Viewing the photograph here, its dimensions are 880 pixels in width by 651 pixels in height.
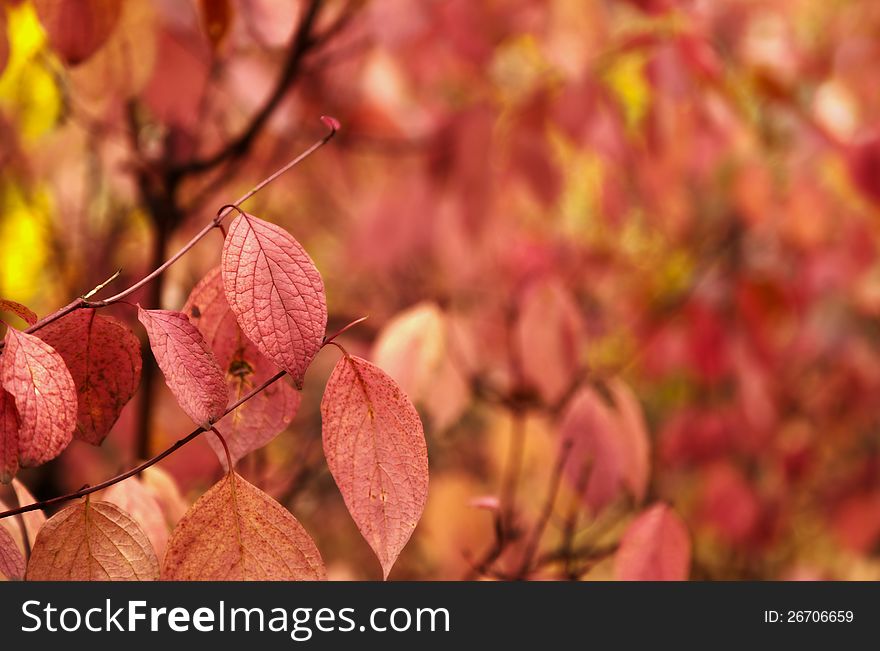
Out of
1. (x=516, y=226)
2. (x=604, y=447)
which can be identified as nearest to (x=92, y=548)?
(x=604, y=447)

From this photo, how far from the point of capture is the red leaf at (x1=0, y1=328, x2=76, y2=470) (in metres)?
0.37

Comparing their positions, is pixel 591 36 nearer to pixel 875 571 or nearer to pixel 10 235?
pixel 10 235

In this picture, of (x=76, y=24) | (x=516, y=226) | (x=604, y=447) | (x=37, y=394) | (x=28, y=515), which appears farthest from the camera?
(x=516, y=226)

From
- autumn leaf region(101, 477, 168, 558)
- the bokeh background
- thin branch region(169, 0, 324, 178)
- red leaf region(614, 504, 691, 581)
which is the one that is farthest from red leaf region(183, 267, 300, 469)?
thin branch region(169, 0, 324, 178)

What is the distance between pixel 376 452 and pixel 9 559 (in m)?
0.17

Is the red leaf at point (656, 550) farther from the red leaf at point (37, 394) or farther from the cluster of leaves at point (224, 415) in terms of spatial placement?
the red leaf at point (37, 394)

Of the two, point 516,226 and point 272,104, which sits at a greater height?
point 516,226

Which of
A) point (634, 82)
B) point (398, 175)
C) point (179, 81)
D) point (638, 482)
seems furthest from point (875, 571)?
point (179, 81)

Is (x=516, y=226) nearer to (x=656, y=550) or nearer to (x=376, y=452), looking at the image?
(x=656, y=550)

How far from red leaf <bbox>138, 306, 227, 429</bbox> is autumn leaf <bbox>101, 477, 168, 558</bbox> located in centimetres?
18

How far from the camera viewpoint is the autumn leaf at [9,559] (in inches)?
15.7

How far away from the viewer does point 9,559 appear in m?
Answer: 0.40

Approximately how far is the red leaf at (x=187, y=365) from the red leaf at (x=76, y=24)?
0.29m

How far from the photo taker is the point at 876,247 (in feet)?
5.95
